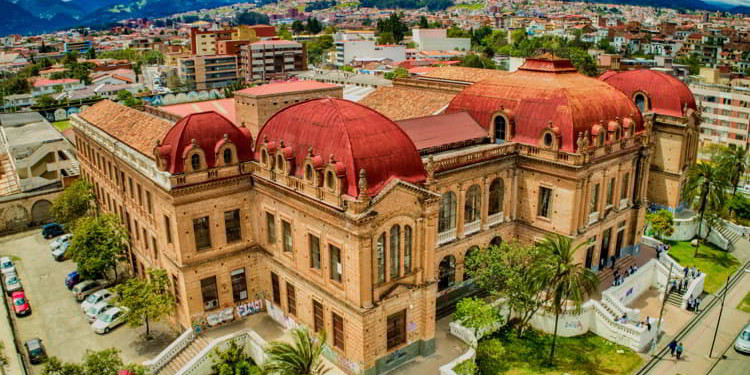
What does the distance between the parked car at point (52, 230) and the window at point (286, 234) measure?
44720mm

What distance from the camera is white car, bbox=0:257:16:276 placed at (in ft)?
209

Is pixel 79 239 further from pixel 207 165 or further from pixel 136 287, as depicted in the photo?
pixel 207 165

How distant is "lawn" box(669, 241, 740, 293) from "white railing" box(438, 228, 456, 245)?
29897 mm

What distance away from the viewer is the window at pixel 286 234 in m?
46.4

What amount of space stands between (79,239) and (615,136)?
5276 cm

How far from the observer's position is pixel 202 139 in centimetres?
4662

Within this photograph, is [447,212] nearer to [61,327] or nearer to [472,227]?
[472,227]

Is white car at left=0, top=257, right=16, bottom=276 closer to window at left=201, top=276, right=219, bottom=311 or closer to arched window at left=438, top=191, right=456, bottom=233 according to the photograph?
window at left=201, top=276, right=219, bottom=311

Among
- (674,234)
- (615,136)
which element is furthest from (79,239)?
(674,234)

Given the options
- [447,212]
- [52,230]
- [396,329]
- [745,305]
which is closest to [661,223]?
[745,305]

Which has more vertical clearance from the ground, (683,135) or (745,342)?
(683,135)

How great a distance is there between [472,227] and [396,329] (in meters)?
14.3

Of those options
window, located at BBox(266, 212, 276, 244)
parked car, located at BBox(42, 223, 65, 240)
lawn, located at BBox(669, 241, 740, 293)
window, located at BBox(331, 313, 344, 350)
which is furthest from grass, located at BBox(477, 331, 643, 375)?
parked car, located at BBox(42, 223, 65, 240)

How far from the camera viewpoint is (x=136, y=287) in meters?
48.8
